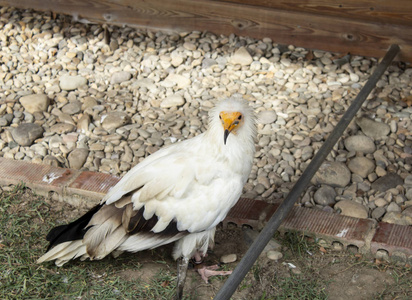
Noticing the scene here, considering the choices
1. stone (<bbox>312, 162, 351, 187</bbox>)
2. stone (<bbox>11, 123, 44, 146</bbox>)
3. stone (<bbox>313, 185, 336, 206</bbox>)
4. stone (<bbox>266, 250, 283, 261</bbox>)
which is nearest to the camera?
stone (<bbox>266, 250, 283, 261</bbox>)

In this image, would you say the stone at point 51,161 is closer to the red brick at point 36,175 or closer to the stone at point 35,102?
the red brick at point 36,175

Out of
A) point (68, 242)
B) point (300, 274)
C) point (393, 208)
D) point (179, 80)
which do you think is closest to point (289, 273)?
point (300, 274)

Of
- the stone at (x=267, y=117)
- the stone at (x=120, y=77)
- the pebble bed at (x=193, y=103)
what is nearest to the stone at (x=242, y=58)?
the pebble bed at (x=193, y=103)

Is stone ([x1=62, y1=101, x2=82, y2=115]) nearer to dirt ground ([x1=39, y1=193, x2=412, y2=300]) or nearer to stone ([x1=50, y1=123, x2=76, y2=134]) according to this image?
stone ([x1=50, y1=123, x2=76, y2=134])

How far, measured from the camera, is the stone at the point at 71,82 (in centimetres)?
490

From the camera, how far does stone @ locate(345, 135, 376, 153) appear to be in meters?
4.21

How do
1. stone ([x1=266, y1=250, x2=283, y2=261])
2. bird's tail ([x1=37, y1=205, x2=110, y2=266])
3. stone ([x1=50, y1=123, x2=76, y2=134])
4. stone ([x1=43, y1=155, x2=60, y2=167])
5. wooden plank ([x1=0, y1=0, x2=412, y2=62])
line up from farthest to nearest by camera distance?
wooden plank ([x1=0, y1=0, x2=412, y2=62]) → stone ([x1=50, y1=123, x2=76, y2=134]) → stone ([x1=43, y1=155, x2=60, y2=167]) → stone ([x1=266, y1=250, x2=283, y2=261]) → bird's tail ([x1=37, y1=205, x2=110, y2=266])

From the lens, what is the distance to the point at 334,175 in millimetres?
3998

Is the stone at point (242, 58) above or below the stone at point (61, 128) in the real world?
above

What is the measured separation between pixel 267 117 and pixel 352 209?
1.14m

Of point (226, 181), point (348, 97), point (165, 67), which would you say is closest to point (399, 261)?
point (226, 181)

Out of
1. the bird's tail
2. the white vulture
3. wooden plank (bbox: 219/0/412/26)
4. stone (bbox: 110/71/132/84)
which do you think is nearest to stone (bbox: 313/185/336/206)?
the white vulture

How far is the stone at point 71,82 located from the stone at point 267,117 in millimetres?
1593

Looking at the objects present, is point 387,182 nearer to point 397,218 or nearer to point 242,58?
point 397,218
